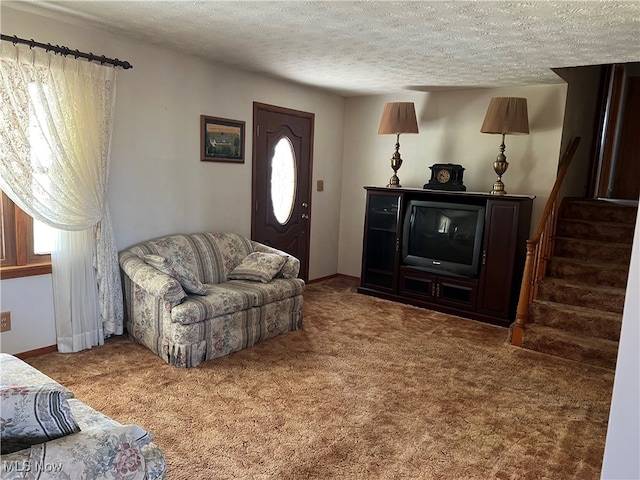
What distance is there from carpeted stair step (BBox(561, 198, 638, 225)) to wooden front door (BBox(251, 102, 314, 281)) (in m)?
2.75

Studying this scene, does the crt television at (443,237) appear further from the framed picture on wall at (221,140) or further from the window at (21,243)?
the window at (21,243)

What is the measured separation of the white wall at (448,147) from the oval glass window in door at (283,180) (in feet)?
3.21

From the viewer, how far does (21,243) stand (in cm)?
307

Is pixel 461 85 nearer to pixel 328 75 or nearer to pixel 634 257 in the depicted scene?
pixel 328 75

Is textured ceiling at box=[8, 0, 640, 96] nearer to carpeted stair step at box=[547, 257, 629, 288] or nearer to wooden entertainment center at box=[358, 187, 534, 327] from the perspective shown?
wooden entertainment center at box=[358, 187, 534, 327]

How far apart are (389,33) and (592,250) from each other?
287 cm

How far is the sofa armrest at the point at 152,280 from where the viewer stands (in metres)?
3.09

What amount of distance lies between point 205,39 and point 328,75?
4.55 ft

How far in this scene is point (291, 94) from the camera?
4918mm

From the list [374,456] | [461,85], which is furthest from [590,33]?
[374,456]

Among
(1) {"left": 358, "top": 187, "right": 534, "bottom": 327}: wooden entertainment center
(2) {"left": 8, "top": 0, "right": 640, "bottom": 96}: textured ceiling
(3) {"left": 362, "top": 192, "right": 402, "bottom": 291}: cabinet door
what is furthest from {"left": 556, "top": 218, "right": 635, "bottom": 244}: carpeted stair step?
(3) {"left": 362, "top": 192, "right": 402, "bottom": 291}: cabinet door

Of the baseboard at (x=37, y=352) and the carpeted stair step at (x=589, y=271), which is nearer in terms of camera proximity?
the baseboard at (x=37, y=352)

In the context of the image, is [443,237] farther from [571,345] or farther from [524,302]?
[571,345]

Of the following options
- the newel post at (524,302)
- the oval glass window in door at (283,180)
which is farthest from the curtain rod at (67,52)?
the newel post at (524,302)
